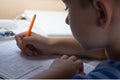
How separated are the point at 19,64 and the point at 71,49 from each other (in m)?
0.21

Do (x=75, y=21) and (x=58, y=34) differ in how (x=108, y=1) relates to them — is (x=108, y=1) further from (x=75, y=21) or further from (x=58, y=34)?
(x=58, y=34)

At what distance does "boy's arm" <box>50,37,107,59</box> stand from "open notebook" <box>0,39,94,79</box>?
49mm

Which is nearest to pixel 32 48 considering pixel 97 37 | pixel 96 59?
pixel 96 59

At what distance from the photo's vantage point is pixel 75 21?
21.9 inches

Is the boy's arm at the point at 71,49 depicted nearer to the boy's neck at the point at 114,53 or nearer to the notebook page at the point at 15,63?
the notebook page at the point at 15,63

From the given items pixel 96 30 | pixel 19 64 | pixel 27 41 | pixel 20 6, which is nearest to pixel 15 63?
pixel 19 64

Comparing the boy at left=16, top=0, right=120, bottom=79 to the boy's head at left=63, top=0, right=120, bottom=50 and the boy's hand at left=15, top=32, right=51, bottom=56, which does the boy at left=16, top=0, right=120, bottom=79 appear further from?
the boy's hand at left=15, top=32, right=51, bottom=56

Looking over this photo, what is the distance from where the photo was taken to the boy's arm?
79 cm

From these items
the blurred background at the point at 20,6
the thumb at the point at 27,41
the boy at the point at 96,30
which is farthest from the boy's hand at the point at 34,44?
the blurred background at the point at 20,6

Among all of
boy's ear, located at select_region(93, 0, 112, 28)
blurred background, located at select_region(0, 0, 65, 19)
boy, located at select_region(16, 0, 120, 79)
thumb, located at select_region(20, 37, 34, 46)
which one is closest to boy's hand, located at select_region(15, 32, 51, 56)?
thumb, located at select_region(20, 37, 34, 46)

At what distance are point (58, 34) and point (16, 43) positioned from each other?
18 cm

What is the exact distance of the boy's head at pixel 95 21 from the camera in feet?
1.57

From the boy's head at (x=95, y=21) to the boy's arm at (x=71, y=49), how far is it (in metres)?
0.22

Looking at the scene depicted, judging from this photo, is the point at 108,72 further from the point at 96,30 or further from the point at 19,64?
the point at 19,64
